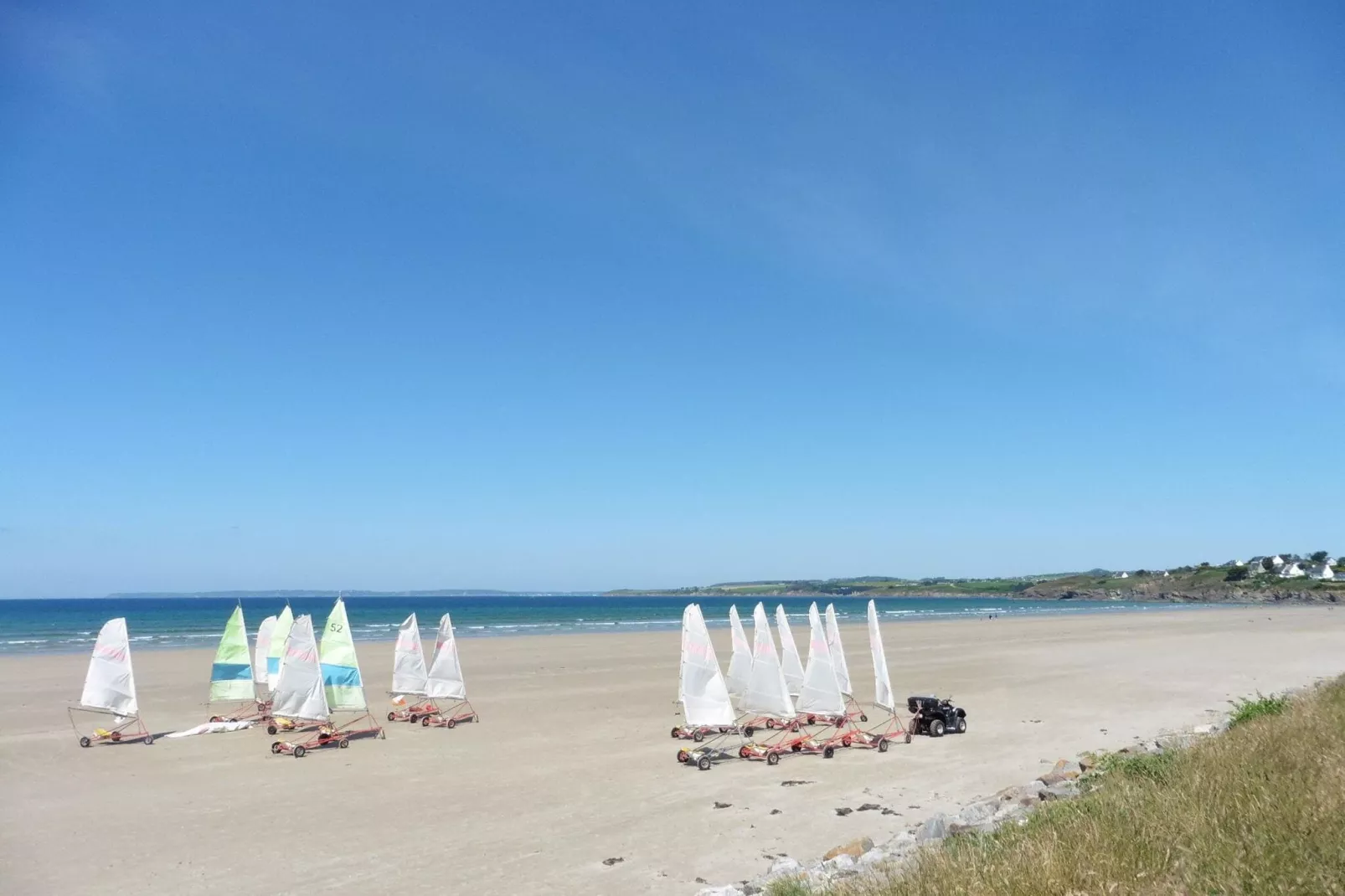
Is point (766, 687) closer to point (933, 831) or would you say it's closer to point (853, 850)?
point (853, 850)

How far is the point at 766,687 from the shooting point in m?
20.2

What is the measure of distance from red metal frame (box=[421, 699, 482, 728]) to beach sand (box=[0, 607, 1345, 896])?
0.68m

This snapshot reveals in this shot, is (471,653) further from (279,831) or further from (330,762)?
(279,831)

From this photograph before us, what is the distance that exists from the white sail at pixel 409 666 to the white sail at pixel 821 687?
11984mm

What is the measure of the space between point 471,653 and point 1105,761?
130ft

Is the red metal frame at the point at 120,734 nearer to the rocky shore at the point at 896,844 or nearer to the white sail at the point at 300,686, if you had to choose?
the white sail at the point at 300,686

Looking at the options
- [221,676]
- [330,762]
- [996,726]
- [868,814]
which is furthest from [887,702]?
[221,676]

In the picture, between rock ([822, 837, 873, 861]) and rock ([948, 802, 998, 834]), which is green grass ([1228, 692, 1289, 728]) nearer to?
rock ([948, 802, 998, 834])

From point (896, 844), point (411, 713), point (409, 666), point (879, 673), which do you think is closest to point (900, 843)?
point (896, 844)

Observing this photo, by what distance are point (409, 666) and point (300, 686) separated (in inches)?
168

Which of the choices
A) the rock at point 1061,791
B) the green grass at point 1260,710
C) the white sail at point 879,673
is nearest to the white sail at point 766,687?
the white sail at point 879,673

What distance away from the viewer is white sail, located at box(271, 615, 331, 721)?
70.2 ft

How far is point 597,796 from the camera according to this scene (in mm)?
15578

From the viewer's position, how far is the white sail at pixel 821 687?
68.3ft
